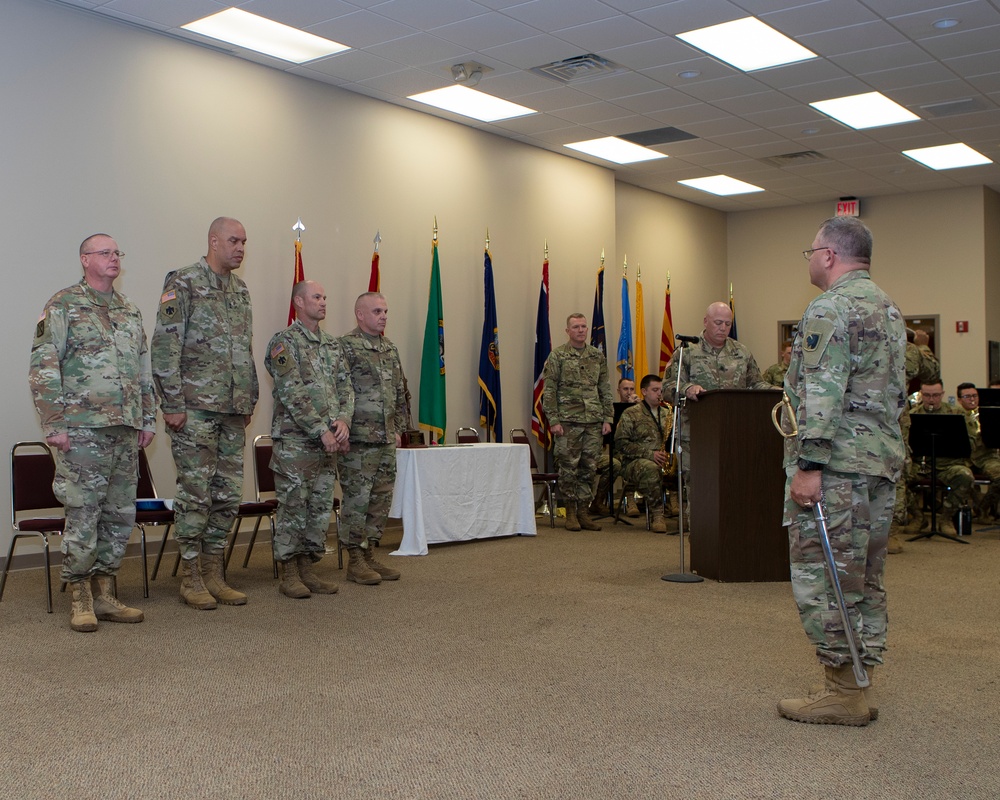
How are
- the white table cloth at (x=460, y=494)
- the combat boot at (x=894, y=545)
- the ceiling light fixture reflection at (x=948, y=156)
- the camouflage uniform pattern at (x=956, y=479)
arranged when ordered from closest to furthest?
the white table cloth at (x=460, y=494), the combat boot at (x=894, y=545), the camouflage uniform pattern at (x=956, y=479), the ceiling light fixture reflection at (x=948, y=156)

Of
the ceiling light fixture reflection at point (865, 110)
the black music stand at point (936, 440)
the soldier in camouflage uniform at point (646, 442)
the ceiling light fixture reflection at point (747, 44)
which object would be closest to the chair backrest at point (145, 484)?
the soldier in camouflage uniform at point (646, 442)

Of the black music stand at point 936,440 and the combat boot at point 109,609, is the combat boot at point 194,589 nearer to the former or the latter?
the combat boot at point 109,609

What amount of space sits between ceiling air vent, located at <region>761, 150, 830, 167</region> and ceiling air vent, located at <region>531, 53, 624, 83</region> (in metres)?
3.52

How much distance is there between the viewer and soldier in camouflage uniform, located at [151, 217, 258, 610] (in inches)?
193

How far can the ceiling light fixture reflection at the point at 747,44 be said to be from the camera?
6945 mm

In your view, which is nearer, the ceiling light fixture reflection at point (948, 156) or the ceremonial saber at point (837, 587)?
the ceremonial saber at point (837, 587)

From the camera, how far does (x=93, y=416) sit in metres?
4.50

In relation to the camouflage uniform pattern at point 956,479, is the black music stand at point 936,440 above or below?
above

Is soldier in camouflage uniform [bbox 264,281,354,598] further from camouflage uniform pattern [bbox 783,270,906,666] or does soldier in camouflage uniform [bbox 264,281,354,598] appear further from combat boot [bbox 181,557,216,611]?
camouflage uniform pattern [bbox 783,270,906,666]

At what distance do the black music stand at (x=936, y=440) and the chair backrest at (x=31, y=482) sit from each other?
20.1 feet

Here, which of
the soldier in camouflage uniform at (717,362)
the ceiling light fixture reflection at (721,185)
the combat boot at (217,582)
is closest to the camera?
the combat boot at (217,582)

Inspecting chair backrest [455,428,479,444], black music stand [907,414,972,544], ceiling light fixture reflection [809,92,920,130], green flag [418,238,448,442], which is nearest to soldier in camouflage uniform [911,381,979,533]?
black music stand [907,414,972,544]

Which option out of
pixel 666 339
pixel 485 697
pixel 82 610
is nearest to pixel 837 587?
pixel 485 697

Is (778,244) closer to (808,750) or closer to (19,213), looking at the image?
(19,213)
